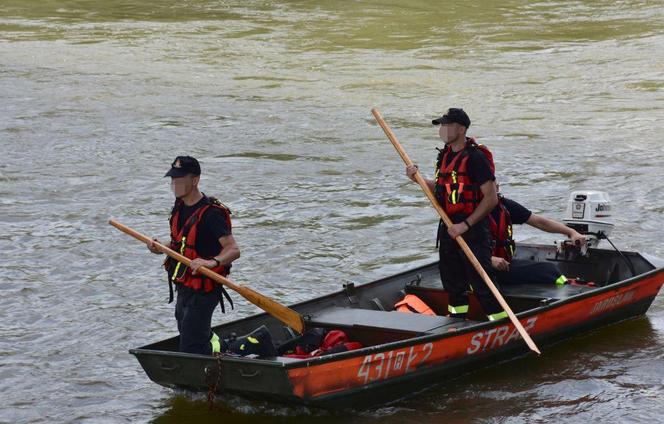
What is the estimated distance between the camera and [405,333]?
8391 millimetres

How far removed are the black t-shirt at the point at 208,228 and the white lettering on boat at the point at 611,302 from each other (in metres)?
3.24

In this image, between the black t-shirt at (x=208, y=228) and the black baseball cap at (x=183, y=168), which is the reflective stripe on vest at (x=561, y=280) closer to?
the black t-shirt at (x=208, y=228)

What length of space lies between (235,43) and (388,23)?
442cm

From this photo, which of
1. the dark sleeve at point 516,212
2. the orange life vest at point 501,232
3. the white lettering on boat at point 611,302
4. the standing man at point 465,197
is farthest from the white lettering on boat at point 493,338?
the dark sleeve at point 516,212

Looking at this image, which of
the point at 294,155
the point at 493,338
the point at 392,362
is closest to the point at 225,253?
the point at 392,362

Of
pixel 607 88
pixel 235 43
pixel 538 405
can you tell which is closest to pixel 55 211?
pixel 538 405

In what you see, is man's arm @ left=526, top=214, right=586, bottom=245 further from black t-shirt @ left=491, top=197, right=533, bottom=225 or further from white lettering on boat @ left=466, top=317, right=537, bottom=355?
white lettering on boat @ left=466, top=317, right=537, bottom=355

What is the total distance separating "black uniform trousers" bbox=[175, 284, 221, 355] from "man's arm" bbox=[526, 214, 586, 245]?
9.43ft

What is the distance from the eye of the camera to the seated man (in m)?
9.08

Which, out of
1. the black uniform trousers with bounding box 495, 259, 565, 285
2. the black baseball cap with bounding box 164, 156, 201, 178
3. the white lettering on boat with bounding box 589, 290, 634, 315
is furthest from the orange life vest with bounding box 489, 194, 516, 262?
the black baseball cap with bounding box 164, 156, 201, 178

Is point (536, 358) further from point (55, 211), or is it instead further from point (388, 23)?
point (388, 23)

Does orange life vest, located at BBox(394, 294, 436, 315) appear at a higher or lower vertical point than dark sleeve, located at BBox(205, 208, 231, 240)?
lower

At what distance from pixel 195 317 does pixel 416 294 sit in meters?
2.48

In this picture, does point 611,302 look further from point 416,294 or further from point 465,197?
point 465,197
